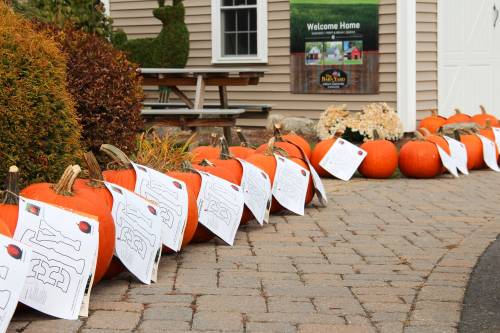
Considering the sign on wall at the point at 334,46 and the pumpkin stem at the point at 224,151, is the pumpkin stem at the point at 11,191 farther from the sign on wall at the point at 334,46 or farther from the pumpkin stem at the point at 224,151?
the sign on wall at the point at 334,46

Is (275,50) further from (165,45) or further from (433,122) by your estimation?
(433,122)

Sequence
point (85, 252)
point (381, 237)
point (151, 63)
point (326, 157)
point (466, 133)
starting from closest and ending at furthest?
point (85, 252)
point (381, 237)
point (326, 157)
point (466, 133)
point (151, 63)

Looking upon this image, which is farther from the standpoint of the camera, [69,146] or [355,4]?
[355,4]

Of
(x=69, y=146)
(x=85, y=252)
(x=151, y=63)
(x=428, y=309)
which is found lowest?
(x=428, y=309)

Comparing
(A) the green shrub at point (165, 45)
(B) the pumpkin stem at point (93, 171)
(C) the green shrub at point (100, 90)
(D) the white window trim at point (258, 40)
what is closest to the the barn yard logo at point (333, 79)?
(D) the white window trim at point (258, 40)

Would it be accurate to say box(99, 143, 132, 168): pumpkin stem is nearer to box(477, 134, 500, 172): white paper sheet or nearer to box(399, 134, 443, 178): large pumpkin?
box(399, 134, 443, 178): large pumpkin

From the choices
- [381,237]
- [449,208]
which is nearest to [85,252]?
[381,237]

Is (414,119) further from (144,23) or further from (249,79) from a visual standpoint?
(144,23)

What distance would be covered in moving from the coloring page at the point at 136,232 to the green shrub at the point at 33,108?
49 centimetres

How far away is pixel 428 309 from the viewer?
13.4 ft

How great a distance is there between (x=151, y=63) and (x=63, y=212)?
1061 centimetres

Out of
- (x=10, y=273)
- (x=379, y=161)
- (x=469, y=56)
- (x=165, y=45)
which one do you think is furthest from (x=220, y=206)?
(x=469, y=56)

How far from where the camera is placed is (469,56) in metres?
14.1

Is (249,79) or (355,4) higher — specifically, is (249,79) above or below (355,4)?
below
